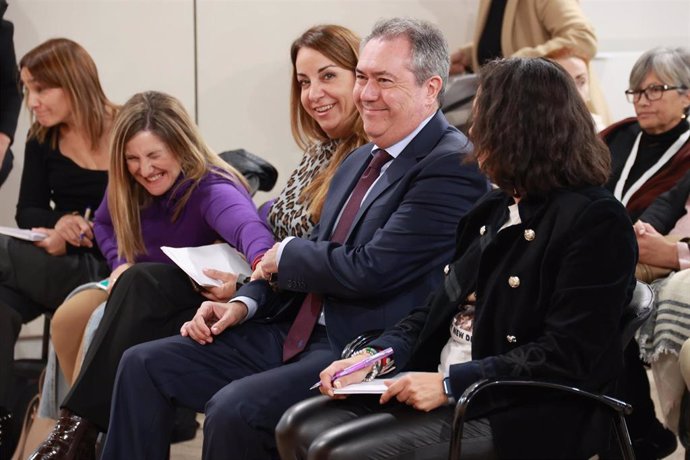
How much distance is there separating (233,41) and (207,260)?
2.50 m

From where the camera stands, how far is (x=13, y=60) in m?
4.71

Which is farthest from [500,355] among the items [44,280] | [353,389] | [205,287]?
[44,280]

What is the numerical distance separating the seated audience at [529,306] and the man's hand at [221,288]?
867mm

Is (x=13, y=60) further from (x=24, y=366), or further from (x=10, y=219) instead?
(x=24, y=366)

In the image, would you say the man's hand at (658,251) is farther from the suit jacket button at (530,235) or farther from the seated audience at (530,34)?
the seated audience at (530,34)

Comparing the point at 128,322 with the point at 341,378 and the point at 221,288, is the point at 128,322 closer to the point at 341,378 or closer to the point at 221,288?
the point at 221,288

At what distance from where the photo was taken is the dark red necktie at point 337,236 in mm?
2719

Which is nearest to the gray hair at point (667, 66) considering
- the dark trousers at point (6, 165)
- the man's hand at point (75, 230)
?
the man's hand at point (75, 230)

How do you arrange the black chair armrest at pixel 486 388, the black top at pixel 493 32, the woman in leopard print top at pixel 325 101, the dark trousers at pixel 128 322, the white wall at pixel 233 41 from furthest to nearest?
the white wall at pixel 233 41 < the black top at pixel 493 32 < the woman in leopard print top at pixel 325 101 < the dark trousers at pixel 128 322 < the black chair armrest at pixel 486 388

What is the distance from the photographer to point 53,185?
417 cm

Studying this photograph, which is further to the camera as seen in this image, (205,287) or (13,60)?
(13,60)

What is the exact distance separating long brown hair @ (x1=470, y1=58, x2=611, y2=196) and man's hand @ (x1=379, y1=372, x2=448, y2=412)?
0.44 meters

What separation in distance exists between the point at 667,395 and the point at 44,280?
2292 mm

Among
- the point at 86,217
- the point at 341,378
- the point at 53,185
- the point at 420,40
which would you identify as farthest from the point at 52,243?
the point at 341,378
